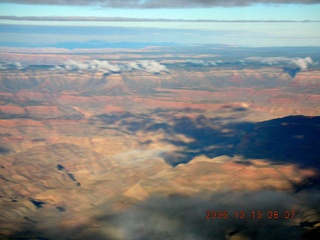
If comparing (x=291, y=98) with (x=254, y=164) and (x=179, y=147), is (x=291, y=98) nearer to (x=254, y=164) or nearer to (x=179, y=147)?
(x=179, y=147)

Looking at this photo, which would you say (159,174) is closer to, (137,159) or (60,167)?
(137,159)

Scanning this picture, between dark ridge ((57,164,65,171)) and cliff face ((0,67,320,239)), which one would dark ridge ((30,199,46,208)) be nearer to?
cliff face ((0,67,320,239))

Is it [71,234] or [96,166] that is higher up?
[96,166]

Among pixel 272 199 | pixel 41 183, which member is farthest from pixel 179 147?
pixel 272 199
